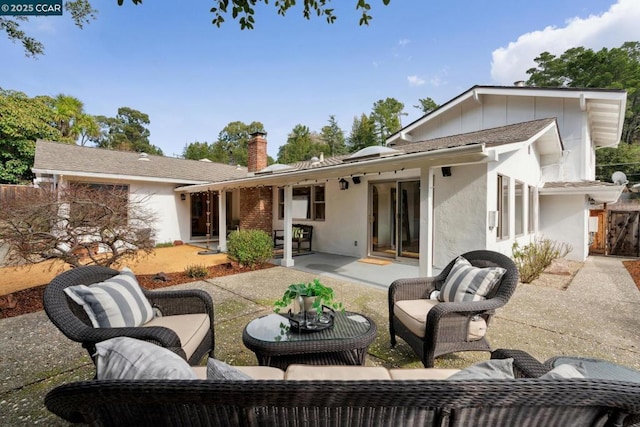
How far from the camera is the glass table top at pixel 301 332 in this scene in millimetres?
2598

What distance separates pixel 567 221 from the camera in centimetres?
1023

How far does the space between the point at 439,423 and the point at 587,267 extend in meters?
11.1

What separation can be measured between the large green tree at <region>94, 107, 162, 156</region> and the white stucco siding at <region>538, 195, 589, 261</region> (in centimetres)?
3967

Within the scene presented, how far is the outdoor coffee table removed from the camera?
2.46 metres

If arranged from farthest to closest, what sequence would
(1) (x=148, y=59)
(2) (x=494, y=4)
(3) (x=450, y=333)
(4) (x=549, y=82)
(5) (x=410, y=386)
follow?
(4) (x=549, y=82) → (1) (x=148, y=59) → (2) (x=494, y=4) → (3) (x=450, y=333) → (5) (x=410, y=386)

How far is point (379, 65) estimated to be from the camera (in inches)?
495

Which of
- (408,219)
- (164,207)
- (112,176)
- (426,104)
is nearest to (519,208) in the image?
(408,219)

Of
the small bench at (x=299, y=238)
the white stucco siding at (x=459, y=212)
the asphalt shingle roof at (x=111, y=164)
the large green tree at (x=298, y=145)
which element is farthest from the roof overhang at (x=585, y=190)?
the large green tree at (x=298, y=145)

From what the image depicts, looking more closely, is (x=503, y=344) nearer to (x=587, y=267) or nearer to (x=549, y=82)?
(x=587, y=267)

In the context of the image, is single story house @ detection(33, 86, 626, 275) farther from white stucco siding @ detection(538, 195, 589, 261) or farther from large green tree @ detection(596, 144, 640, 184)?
large green tree @ detection(596, 144, 640, 184)

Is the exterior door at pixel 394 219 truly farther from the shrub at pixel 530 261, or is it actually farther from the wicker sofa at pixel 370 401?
the wicker sofa at pixel 370 401

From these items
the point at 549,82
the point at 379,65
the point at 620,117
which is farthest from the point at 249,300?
the point at 549,82

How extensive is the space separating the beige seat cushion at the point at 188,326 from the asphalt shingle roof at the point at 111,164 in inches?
368

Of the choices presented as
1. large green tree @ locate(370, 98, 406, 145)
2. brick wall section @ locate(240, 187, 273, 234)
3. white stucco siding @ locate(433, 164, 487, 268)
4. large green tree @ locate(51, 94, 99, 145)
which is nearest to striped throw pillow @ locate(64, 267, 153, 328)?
white stucco siding @ locate(433, 164, 487, 268)
